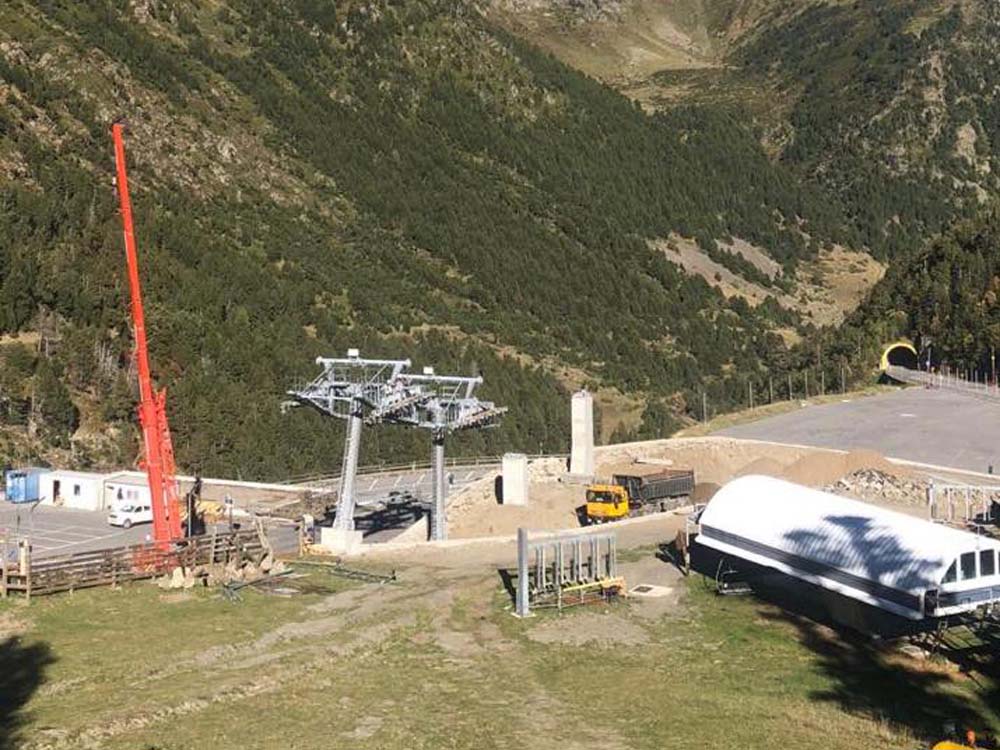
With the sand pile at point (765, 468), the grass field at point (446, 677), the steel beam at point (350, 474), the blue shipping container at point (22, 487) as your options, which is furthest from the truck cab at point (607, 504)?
the blue shipping container at point (22, 487)

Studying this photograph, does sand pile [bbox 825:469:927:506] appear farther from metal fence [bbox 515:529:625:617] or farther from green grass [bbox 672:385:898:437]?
metal fence [bbox 515:529:625:617]

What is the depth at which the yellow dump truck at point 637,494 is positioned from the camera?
53.2 meters

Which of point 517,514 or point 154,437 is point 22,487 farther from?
point 517,514

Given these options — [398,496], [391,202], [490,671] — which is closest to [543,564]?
[490,671]

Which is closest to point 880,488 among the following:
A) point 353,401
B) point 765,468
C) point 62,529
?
point 765,468

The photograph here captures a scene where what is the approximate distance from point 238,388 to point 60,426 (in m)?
16.2

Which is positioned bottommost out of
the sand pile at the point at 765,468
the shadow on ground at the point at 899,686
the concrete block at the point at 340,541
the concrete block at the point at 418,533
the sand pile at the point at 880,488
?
the shadow on ground at the point at 899,686

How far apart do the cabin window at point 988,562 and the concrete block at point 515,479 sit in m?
32.2

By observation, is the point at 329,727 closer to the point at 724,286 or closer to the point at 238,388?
the point at 238,388

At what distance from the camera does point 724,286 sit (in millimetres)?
186875

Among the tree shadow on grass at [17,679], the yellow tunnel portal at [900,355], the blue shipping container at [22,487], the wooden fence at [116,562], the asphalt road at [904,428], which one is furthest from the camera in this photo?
the yellow tunnel portal at [900,355]

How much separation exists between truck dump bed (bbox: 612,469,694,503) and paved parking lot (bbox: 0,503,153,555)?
2460 cm

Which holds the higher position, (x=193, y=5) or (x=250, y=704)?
(x=193, y=5)

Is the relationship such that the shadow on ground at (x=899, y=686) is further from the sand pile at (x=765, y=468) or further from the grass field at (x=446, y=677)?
the sand pile at (x=765, y=468)
